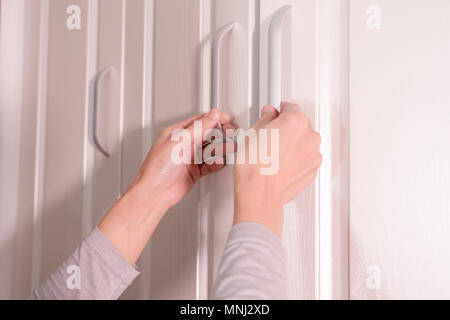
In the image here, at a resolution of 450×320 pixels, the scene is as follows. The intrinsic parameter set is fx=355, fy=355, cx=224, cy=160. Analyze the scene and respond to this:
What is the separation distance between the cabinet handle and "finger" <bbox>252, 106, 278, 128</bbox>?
0.05ft

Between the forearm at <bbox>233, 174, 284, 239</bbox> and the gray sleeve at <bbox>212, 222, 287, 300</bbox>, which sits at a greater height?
the forearm at <bbox>233, 174, 284, 239</bbox>

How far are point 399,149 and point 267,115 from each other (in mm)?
185

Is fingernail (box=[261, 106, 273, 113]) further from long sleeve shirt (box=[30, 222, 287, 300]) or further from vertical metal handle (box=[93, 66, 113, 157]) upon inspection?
vertical metal handle (box=[93, 66, 113, 157])

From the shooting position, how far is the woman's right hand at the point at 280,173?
0.42 m

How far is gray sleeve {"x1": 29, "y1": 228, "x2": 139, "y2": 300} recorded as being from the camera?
51 cm

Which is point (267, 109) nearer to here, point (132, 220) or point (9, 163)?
point (132, 220)

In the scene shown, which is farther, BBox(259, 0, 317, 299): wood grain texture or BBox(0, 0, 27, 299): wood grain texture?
BBox(0, 0, 27, 299): wood grain texture

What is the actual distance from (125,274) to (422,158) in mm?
444

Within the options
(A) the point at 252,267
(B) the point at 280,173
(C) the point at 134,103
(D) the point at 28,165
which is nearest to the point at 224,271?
(A) the point at 252,267

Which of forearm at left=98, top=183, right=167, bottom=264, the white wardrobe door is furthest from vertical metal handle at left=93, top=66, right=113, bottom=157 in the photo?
the white wardrobe door

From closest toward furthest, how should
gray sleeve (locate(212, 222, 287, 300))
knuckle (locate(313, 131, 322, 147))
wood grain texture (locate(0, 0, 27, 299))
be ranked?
gray sleeve (locate(212, 222, 287, 300)), knuckle (locate(313, 131, 322, 147)), wood grain texture (locate(0, 0, 27, 299))

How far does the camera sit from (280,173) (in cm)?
45

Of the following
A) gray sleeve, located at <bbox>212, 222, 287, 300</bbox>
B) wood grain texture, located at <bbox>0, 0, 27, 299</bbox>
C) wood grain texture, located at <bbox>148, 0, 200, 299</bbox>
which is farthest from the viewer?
wood grain texture, located at <bbox>0, 0, 27, 299</bbox>
